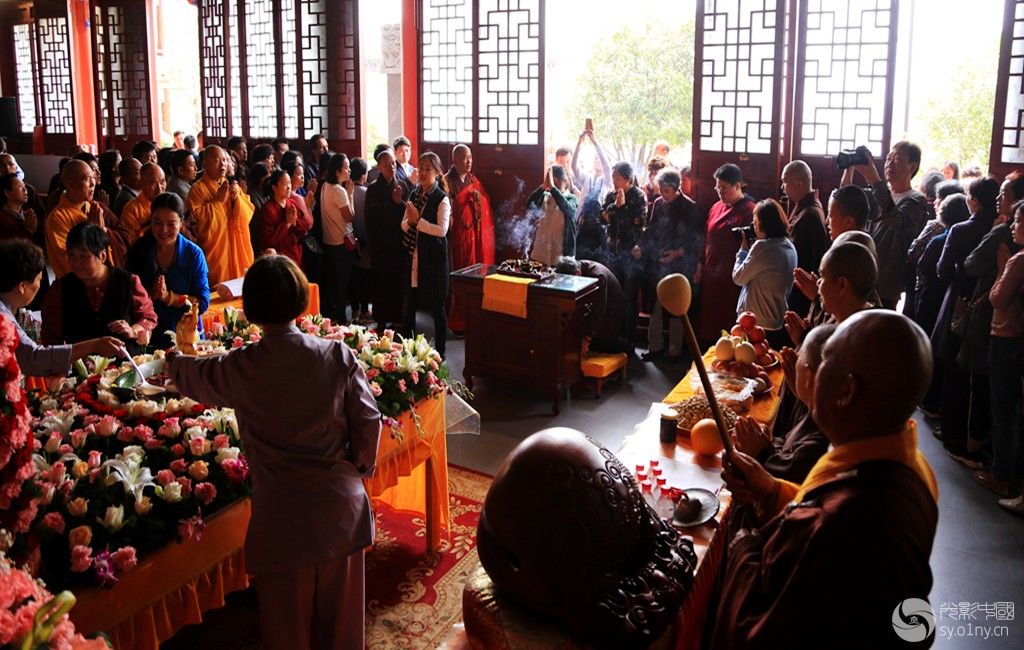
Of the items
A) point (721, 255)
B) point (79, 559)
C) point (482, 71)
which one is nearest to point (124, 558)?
point (79, 559)

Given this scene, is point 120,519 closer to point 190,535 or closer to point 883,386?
point 190,535

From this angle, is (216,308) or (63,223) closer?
(216,308)

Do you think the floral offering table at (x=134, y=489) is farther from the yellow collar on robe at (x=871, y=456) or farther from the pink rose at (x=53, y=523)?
the yellow collar on robe at (x=871, y=456)

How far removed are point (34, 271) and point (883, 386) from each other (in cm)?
302

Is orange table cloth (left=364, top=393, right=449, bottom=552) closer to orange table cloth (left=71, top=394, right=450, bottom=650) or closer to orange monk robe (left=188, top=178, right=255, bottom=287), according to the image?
orange table cloth (left=71, top=394, right=450, bottom=650)

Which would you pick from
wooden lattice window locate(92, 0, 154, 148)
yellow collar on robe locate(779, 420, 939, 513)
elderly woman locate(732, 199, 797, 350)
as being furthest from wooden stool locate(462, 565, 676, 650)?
wooden lattice window locate(92, 0, 154, 148)

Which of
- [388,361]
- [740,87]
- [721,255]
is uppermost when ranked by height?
[740,87]

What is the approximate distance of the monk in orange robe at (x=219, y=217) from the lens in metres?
6.12

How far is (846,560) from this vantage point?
147cm

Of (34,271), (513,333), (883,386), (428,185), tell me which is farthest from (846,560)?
(428,185)

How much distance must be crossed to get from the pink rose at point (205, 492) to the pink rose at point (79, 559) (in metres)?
0.40

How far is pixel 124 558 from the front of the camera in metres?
2.28

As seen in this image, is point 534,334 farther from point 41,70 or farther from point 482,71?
point 41,70

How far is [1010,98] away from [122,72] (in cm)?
1115
